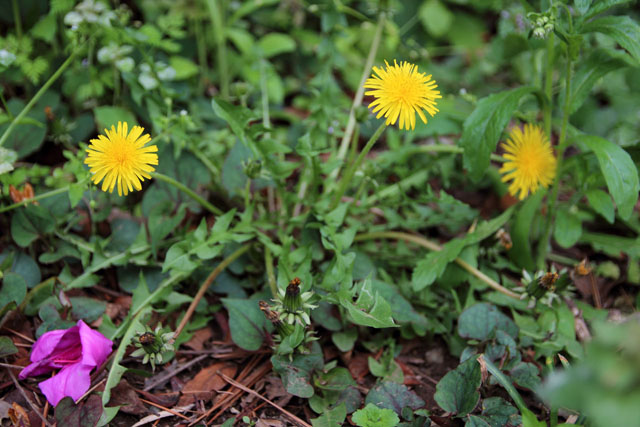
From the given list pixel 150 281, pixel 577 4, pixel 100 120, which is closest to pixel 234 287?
pixel 150 281

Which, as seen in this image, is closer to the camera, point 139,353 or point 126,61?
point 139,353

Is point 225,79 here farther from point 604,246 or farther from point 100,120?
point 604,246

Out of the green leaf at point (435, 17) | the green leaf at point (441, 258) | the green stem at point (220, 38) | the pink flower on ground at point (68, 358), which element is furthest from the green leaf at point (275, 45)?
the pink flower on ground at point (68, 358)

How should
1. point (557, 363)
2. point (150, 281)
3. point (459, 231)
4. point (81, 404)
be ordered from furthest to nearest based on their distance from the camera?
point (459, 231), point (150, 281), point (557, 363), point (81, 404)

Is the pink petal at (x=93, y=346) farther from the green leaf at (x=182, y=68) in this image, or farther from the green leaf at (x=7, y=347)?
the green leaf at (x=182, y=68)

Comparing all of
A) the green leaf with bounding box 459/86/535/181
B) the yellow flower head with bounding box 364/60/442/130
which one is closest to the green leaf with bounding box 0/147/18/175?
the yellow flower head with bounding box 364/60/442/130

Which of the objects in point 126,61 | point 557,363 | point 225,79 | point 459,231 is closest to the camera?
point 557,363

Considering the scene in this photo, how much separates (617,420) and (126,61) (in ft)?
7.77

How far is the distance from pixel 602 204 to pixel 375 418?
51.9 inches

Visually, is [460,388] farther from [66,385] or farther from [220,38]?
[220,38]

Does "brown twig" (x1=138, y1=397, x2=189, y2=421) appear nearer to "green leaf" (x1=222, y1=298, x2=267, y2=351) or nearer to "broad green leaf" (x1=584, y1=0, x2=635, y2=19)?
"green leaf" (x1=222, y1=298, x2=267, y2=351)

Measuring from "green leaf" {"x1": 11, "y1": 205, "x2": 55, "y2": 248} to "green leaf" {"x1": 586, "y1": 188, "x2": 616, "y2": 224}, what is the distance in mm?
2276

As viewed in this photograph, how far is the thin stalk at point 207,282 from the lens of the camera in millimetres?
1951

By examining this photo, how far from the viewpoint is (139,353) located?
1748 millimetres
